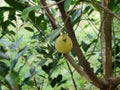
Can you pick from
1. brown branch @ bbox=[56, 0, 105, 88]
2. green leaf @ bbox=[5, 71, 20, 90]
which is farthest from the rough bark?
green leaf @ bbox=[5, 71, 20, 90]

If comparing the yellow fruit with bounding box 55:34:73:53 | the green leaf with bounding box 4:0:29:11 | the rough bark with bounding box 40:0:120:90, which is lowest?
the rough bark with bounding box 40:0:120:90

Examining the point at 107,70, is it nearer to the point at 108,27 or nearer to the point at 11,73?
the point at 108,27

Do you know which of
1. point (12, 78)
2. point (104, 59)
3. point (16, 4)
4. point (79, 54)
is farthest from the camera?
point (104, 59)

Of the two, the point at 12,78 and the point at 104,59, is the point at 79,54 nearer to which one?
the point at 104,59

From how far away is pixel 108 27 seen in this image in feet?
3.49

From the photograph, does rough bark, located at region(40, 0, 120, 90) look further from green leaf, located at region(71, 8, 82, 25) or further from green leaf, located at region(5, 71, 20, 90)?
green leaf, located at region(5, 71, 20, 90)

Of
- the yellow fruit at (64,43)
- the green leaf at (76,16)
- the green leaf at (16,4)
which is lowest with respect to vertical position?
the yellow fruit at (64,43)

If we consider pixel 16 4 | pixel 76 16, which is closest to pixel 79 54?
pixel 76 16

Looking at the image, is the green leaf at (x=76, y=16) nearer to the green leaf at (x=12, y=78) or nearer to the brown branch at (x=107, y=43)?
the brown branch at (x=107, y=43)

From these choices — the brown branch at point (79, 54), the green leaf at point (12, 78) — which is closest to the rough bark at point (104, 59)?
the brown branch at point (79, 54)

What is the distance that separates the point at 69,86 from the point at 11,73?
60.5 inches

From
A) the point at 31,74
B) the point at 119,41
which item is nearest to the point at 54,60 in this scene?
the point at 31,74

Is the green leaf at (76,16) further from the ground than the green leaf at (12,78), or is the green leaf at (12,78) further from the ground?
the green leaf at (76,16)

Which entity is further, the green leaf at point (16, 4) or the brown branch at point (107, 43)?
the brown branch at point (107, 43)
